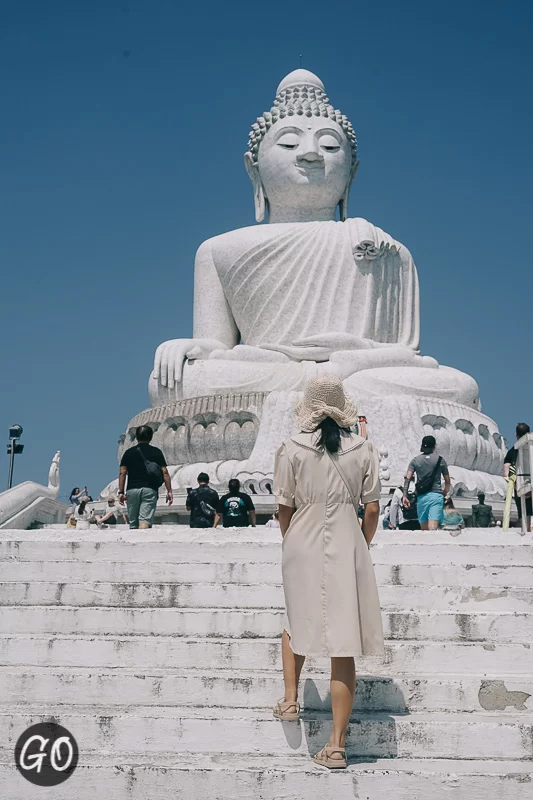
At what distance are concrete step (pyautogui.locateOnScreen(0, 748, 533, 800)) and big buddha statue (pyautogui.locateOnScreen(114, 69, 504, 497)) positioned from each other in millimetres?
9161

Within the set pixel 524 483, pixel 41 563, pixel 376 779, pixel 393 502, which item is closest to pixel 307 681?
pixel 376 779

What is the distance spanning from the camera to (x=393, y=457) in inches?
557

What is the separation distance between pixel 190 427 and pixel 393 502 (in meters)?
4.96

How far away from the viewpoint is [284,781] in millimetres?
4023

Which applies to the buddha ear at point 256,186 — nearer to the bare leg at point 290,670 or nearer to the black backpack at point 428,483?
the black backpack at point 428,483

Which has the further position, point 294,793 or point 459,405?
point 459,405

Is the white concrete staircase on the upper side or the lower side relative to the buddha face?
lower

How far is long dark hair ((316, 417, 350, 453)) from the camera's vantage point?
14.4ft

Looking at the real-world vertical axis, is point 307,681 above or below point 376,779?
above

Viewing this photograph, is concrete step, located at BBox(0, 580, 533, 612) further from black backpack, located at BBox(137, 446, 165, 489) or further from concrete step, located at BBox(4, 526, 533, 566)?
A: black backpack, located at BBox(137, 446, 165, 489)

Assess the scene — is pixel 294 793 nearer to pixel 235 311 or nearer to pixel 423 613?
pixel 423 613

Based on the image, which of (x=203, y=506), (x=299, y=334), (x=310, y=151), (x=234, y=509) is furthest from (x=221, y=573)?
(x=310, y=151)

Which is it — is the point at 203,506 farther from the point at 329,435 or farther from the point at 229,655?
the point at 329,435

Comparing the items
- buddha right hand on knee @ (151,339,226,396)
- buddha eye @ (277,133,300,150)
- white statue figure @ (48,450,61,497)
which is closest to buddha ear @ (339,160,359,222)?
buddha eye @ (277,133,300,150)
